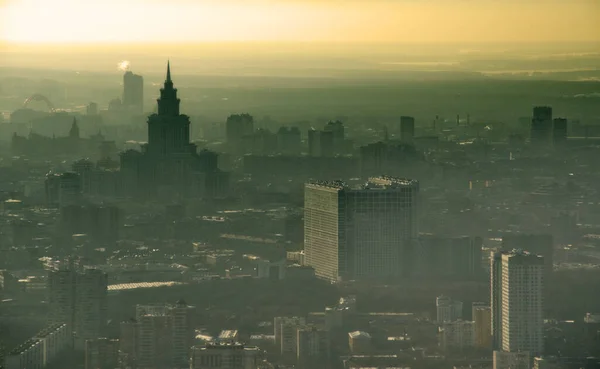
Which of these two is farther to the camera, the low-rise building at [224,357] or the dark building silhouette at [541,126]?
the dark building silhouette at [541,126]

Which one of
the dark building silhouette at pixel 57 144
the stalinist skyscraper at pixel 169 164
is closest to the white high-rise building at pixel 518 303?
the stalinist skyscraper at pixel 169 164

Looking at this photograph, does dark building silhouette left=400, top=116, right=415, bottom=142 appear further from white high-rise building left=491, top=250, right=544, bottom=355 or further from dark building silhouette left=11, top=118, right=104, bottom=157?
white high-rise building left=491, top=250, right=544, bottom=355

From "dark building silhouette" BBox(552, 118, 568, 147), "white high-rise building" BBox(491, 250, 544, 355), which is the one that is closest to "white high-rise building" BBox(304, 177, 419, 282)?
"white high-rise building" BBox(491, 250, 544, 355)

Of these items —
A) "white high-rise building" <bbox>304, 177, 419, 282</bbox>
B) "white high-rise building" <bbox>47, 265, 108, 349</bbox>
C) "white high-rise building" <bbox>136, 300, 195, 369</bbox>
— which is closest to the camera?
"white high-rise building" <bbox>136, 300, 195, 369</bbox>

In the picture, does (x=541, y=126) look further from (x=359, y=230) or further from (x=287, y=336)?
(x=287, y=336)

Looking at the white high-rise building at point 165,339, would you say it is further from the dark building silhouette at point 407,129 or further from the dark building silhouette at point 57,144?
the dark building silhouette at point 57,144
